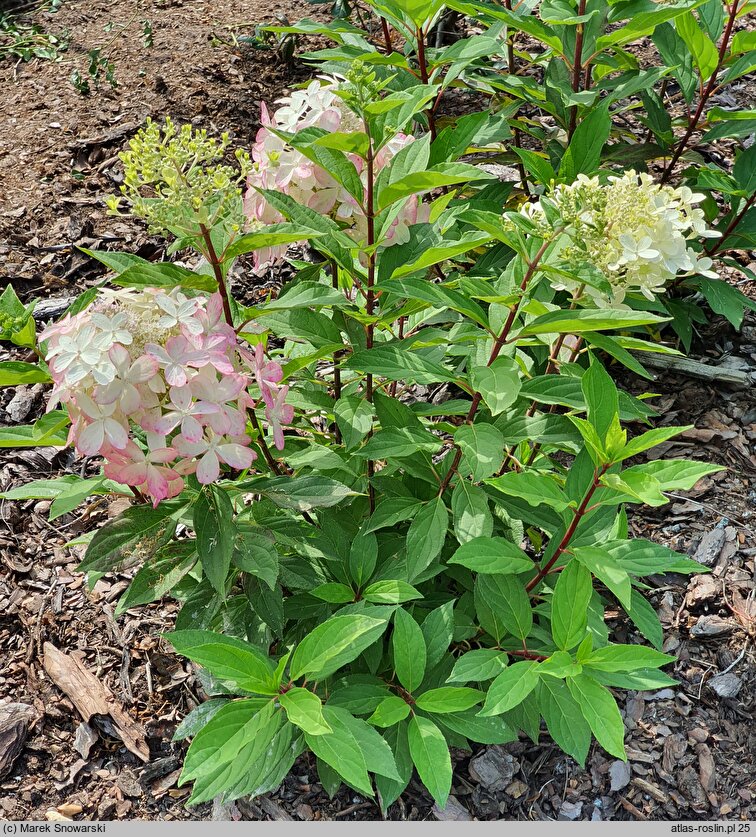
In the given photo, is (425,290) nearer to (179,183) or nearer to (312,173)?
(312,173)

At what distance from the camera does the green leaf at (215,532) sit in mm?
1728

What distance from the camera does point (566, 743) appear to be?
194 centimetres

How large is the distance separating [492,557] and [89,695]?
57.8 inches

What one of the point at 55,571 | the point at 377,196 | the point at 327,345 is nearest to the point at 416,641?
the point at 327,345

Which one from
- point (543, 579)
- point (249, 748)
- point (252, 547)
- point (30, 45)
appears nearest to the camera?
point (249, 748)

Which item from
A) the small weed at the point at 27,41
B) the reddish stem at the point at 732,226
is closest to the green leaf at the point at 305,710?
the reddish stem at the point at 732,226

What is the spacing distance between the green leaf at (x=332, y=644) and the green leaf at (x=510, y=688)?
11.3 inches

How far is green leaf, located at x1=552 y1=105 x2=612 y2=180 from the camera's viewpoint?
217cm

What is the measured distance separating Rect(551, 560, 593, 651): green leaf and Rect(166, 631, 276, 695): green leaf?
0.65 meters

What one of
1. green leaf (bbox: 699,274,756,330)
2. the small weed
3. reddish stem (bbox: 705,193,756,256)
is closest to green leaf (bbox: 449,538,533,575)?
green leaf (bbox: 699,274,756,330)

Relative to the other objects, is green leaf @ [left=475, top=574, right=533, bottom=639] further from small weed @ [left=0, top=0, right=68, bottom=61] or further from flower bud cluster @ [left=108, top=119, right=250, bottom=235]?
small weed @ [left=0, top=0, right=68, bottom=61]

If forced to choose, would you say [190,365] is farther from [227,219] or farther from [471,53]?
[471,53]

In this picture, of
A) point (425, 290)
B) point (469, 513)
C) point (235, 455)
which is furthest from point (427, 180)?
point (469, 513)

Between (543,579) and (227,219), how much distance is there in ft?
4.24
